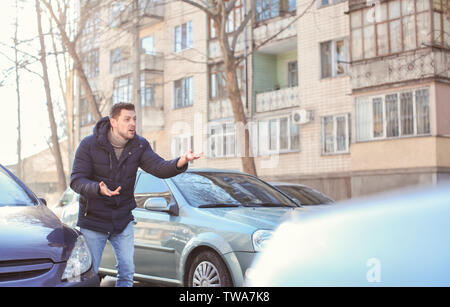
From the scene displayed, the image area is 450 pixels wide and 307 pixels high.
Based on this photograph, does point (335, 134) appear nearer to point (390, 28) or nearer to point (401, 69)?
point (401, 69)

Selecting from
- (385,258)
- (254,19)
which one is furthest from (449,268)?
(254,19)

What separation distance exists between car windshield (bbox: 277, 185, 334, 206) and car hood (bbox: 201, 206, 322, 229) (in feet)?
12.8

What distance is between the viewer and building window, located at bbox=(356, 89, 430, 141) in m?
21.0

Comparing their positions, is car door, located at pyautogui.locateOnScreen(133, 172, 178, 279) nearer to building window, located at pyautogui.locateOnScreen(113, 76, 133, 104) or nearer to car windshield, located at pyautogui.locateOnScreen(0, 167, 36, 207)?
car windshield, located at pyautogui.locateOnScreen(0, 167, 36, 207)

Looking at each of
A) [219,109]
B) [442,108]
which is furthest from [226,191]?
[219,109]

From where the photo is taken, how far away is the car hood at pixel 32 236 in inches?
172

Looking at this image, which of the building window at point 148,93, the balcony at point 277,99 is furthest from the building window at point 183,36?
the balcony at point 277,99

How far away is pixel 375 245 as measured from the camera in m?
3.57

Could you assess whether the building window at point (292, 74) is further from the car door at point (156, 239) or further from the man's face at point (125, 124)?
the man's face at point (125, 124)

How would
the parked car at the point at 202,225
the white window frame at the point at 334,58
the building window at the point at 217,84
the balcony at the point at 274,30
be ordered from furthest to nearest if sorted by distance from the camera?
the building window at the point at 217,84 → the balcony at the point at 274,30 → the white window frame at the point at 334,58 → the parked car at the point at 202,225

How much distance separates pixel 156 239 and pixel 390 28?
1687 centimetres

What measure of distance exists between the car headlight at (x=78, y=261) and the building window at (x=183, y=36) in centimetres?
2815

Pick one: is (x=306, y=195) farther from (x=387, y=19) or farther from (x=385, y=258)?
(x=387, y=19)

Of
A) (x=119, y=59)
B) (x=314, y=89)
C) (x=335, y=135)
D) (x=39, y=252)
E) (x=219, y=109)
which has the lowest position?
(x=39, y=252)
